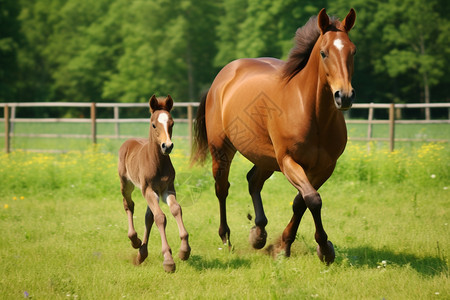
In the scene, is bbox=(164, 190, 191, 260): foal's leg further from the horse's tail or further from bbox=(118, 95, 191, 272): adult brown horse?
the horse's tail

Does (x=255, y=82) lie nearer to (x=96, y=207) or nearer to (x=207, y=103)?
(x=207, y=103)

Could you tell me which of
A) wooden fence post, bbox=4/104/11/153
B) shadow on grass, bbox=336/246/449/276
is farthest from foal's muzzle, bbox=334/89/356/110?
wooden fence post, bbox=4/104/11/153

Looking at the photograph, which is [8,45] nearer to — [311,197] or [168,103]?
[168,103]

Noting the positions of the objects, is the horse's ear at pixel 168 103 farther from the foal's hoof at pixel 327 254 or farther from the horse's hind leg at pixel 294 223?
the foal's hoof at pixel 327 254

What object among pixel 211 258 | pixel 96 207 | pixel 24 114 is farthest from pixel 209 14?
pixel 211 258

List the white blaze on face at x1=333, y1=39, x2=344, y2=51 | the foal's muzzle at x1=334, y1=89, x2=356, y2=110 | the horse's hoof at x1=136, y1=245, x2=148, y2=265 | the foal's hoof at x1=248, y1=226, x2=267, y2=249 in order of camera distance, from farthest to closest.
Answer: the foal's hoof at x1=248, y1=226, x2=267, y2=249 → the horse's hoof at x1=136, y1=245, x2=148, y2=265 → the white blaze on face at x1=333, y1=39, x2=344, y2=51 → the foal's muzzle at x1=334, y1=89, x2=356, y2=110

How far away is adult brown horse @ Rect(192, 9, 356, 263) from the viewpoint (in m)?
4.38

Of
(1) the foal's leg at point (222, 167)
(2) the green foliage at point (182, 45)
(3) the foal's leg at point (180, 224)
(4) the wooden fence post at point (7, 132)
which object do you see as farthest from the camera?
(2) the green foliage at point (182, 45)

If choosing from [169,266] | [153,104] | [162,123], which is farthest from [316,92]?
[169,266]

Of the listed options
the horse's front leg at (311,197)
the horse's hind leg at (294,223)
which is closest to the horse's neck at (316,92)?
the horse's front leg at (311,197)

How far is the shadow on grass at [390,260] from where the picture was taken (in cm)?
482

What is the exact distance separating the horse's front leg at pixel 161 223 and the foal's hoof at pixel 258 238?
43.1 inches

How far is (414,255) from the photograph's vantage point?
5.46 m

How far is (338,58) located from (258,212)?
2350 millimetres
